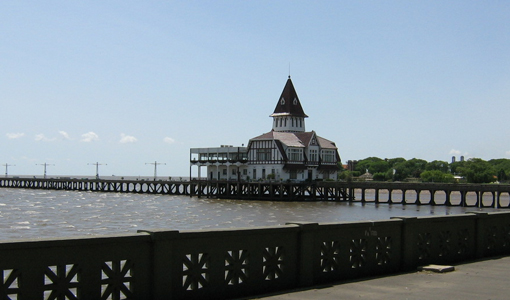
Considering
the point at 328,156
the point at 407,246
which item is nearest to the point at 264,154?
the point at 328,156

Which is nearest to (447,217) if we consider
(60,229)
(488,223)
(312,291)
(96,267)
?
(488,223)

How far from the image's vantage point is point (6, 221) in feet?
133

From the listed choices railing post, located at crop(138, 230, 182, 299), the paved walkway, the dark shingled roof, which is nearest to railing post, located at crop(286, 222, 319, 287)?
the paved walkway

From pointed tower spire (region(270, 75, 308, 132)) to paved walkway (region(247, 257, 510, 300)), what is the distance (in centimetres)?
7727

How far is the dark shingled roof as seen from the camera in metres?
88.9

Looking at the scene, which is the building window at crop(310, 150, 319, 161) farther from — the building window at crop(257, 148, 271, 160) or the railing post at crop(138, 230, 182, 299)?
the railing post at crop(138, 230, 182, 299)

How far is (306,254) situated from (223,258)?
5.40 ft

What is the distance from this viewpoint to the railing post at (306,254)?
9844 mm

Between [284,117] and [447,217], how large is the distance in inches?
3019

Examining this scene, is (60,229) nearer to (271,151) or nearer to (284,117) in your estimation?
(271,151)

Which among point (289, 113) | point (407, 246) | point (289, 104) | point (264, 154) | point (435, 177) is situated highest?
point (289, 104)

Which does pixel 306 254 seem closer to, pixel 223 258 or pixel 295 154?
pixel 223 258

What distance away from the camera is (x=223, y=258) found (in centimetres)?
888

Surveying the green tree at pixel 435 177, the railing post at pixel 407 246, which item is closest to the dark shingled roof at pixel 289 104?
the green tree at pixel 435 177
